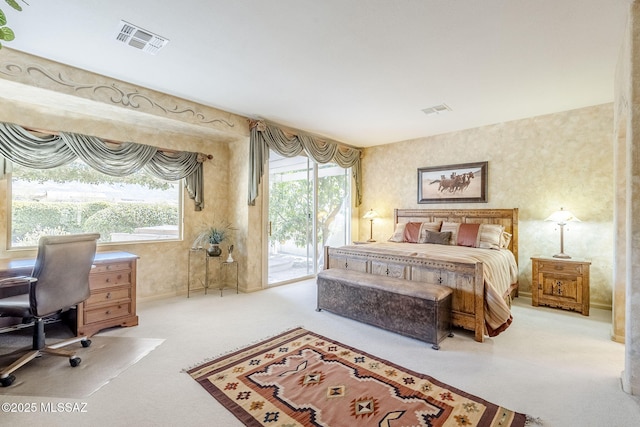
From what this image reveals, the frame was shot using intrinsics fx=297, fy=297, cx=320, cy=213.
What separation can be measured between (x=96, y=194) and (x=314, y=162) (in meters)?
3.37

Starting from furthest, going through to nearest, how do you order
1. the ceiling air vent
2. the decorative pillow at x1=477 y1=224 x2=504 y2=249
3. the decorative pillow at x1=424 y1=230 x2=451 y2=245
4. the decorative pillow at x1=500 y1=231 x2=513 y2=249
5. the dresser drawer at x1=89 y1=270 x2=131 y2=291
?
the decorative pillow at x1=424 y1=230 x2=451 y2=245, the decorative pillow at x1=500 y1=231 x2=513 y2=249, the decorative pillow at x1=477 y1=224 x2=504 y2=249, the dresser drawer at x1=89 y1=270 x2=131 y2=291, the ceiling air vent

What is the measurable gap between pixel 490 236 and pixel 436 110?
1.97 m

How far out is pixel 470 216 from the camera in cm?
491

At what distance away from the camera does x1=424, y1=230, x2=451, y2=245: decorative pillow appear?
4.64 metres

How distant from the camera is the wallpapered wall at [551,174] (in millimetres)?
3934

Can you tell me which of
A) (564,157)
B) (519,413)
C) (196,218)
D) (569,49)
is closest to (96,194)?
(196,218)

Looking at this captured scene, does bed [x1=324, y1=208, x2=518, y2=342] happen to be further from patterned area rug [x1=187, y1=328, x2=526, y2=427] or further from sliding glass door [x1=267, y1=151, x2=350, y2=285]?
sliding glass door [x1=267, y1=151, x2=350, y2=285]

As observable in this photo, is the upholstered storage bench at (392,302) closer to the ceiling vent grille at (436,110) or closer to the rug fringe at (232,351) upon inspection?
the rug fringe at (232,351)

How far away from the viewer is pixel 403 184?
19.2 ft

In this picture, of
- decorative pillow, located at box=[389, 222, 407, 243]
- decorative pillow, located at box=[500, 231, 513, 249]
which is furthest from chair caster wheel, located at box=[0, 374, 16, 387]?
decorative pillow, located at box=[500, 231, 513, 249]

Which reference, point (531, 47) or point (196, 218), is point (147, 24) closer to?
point (196, 218)

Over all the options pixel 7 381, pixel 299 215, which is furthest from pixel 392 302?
pixel 7 381

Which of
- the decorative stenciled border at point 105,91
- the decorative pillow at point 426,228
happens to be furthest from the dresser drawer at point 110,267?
the decorative pillow at point 426,228

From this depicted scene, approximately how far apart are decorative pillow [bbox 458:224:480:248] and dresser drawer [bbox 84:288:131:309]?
4.44m
